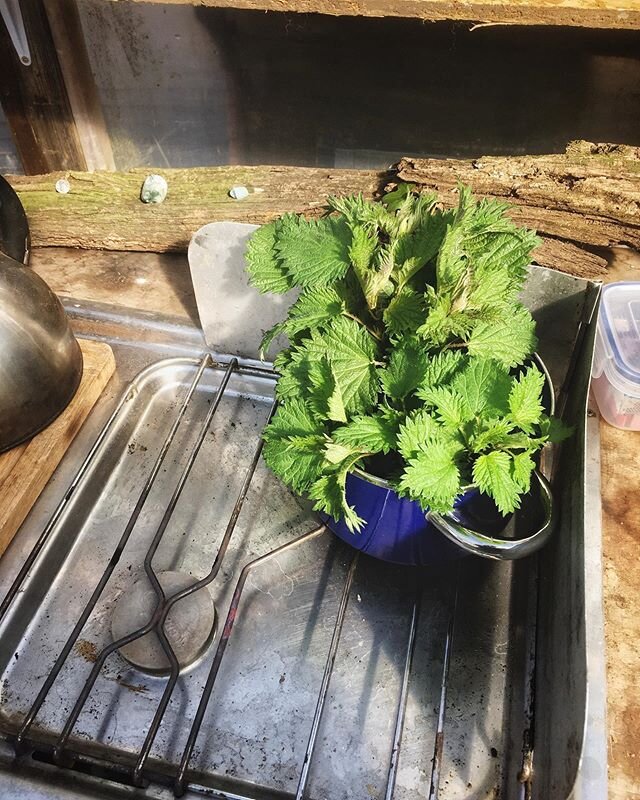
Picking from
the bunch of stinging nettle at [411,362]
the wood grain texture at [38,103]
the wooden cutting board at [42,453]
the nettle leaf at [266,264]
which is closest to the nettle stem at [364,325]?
the bunch of stinging nettle at [411,362]

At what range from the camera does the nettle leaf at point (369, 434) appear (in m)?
0.78

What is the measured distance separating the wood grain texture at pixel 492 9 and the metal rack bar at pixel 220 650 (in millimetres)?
805

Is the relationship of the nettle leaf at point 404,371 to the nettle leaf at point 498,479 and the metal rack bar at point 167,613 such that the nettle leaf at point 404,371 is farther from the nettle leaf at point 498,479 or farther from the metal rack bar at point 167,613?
the metal rack bar at point 167,613

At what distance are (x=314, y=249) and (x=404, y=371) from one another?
25cm

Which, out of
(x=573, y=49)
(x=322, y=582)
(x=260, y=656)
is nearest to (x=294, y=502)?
(x=322, y=582)

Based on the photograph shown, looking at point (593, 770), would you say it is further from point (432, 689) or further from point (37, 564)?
point (37, 564)

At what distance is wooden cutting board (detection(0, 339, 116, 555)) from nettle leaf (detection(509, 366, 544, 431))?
0.81m

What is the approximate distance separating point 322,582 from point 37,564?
467mm

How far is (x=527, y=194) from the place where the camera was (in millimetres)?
1201

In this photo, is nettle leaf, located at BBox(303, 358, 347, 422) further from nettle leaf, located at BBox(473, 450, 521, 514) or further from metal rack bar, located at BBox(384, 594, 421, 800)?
metal rack bar, located at BBox(384, 594, 421, 800)

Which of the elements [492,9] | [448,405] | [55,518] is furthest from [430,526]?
[492,9]

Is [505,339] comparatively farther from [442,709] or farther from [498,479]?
[442,709]

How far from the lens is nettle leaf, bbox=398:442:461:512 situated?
2.35 ft

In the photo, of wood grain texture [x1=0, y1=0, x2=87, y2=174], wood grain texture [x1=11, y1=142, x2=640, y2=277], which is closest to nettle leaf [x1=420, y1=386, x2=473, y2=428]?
wood grain texture [x1=11, y1=142, x2=640, y2=277]
